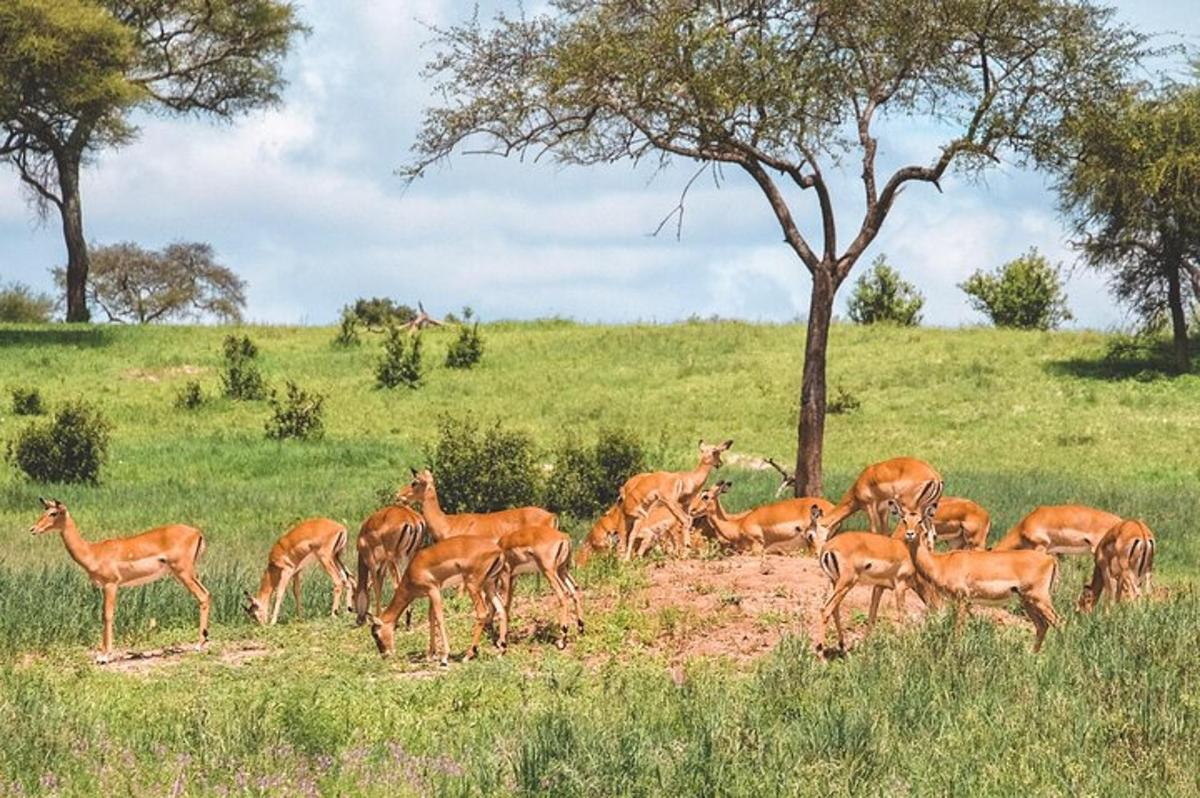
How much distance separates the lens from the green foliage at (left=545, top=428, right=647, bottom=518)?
2662 cm

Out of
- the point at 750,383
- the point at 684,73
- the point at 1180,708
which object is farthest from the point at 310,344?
the point at 1180,708

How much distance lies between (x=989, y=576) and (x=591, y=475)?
13.9 metres

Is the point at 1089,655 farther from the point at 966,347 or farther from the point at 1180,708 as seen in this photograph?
the point at 966,347

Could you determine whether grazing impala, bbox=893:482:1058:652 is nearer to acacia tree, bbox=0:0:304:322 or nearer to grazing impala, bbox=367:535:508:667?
grazing impala, bbox=367:535:508:667

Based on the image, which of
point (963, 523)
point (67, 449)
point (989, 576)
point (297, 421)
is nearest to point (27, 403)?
point (297, 421)

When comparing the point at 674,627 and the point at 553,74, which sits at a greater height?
the point at 553,74

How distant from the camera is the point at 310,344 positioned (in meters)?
53.9

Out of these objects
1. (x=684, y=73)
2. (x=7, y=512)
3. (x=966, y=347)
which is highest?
(x=684, y=73)

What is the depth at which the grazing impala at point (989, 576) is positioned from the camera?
43.6 feet

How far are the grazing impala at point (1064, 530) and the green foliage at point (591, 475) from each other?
10.8 meters

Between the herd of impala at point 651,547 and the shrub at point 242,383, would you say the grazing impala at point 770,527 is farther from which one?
the shrub at point 242,383

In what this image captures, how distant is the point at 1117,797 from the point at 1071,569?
11.3m

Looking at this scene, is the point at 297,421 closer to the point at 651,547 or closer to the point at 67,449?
the point at 67,449

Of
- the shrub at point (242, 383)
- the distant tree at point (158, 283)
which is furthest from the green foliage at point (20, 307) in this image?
the shrub at point (242, 383)
